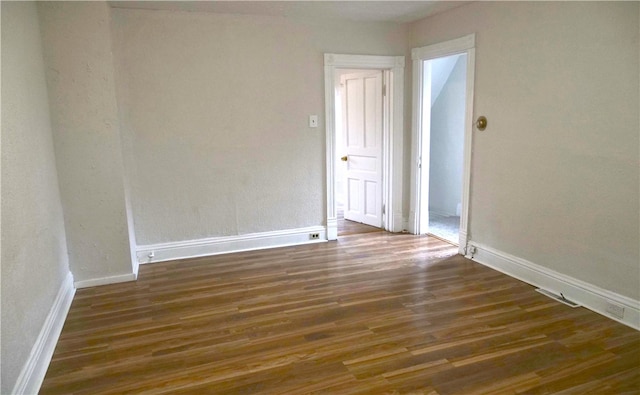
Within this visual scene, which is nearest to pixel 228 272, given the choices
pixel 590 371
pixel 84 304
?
pixel 84 304

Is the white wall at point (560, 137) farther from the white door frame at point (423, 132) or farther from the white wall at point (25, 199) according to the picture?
the white wall at point (25, 199)

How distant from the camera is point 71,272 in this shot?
376cm

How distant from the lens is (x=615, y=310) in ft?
10.1

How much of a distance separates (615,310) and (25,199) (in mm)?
3963

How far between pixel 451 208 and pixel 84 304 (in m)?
A: 5.10

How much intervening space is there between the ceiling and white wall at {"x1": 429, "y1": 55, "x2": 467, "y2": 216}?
1.82 m

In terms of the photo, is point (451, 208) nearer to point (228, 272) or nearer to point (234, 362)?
point (228, 272)

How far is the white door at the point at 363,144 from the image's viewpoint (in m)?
5.56

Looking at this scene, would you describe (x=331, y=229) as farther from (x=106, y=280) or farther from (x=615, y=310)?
(x=615, y=310)

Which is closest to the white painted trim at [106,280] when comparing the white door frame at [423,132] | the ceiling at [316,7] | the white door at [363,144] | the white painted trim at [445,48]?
the ceiling at [316,7]

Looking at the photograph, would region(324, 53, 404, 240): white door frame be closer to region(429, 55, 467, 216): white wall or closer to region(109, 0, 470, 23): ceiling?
region(109, 0, 470, 23): ceiling

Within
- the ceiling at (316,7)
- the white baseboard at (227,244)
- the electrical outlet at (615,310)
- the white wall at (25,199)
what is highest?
the ceiling at (316,7)

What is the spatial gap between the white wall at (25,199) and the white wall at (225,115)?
37.5 inches

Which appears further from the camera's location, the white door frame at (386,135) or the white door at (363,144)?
the white door at (363,144)
